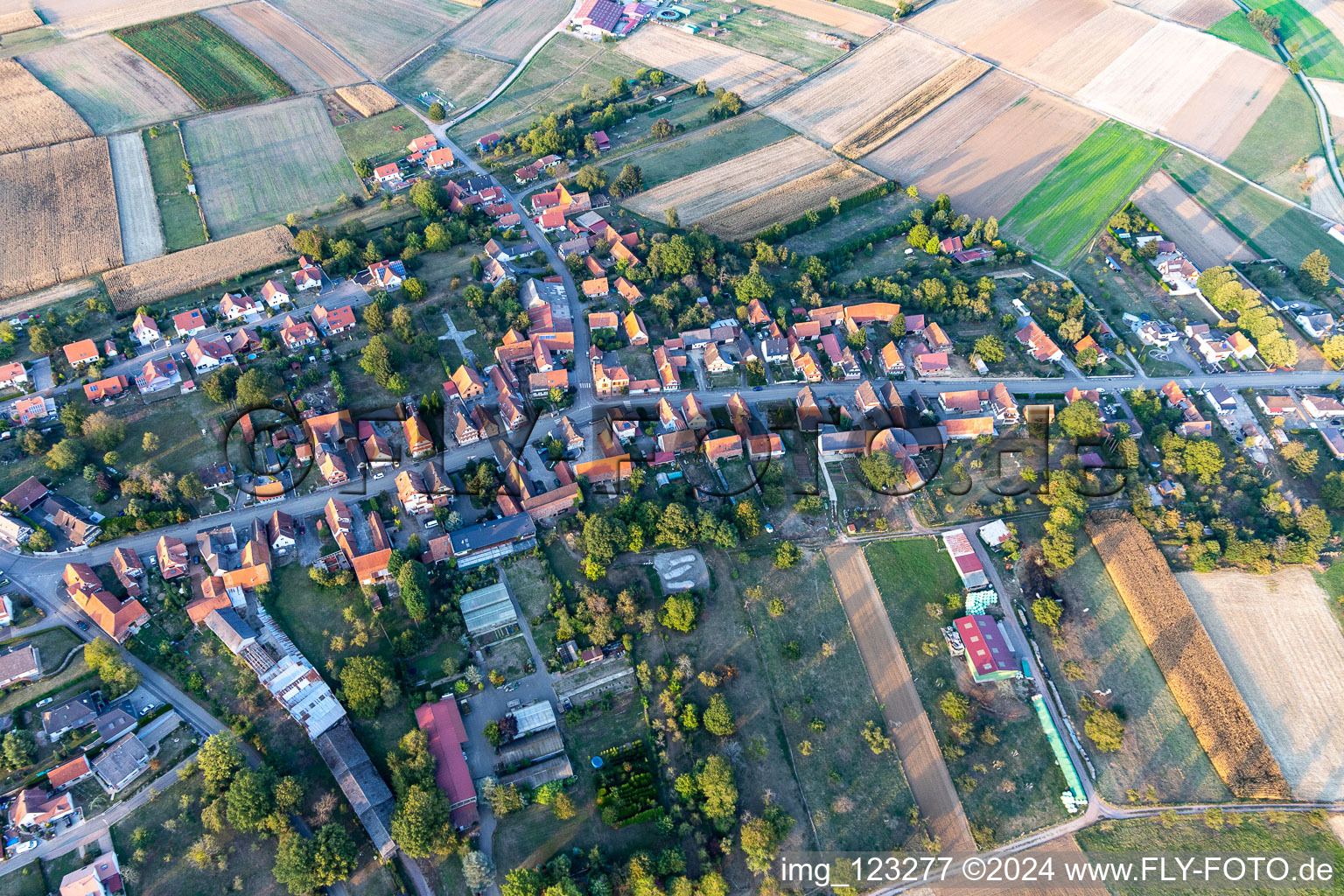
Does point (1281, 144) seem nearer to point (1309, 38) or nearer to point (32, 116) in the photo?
point (1309, 38)

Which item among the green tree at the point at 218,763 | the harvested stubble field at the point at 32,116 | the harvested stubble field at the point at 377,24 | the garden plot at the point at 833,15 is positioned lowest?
the green tree at the point at 218,763

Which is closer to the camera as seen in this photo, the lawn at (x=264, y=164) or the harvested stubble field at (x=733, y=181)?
the lawn at (x=264, y=164)

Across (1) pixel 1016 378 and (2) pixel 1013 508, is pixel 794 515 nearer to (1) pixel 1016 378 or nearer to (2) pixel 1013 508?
(2) pixel 1013 508

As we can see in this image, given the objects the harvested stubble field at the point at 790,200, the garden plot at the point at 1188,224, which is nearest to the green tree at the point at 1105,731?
the harvested stubble field at the point at 790,200

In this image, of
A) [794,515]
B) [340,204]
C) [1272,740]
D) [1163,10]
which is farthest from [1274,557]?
[1163,10]

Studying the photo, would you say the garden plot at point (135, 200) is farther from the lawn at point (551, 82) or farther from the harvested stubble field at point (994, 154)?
the harvested stubble field at point (994, 154)

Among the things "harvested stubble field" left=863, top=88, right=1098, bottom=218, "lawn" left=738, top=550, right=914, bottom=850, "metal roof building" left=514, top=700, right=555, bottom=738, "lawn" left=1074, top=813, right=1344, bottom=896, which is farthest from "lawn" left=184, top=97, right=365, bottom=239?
"lawn" left=1074, top=813, right=1344, bottom=896
